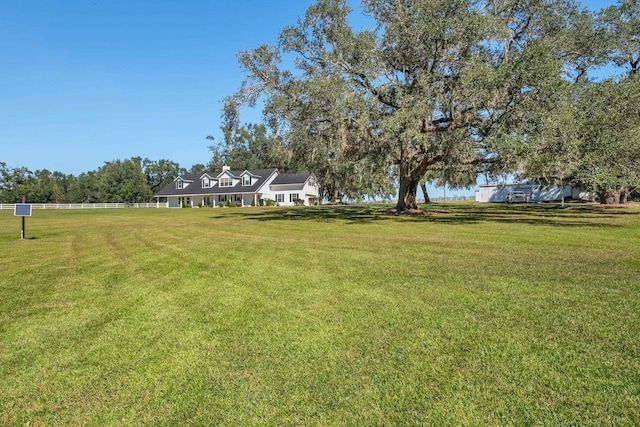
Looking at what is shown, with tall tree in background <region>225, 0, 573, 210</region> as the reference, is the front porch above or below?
below

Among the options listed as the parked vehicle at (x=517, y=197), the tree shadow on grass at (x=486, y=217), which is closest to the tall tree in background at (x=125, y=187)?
the tree shadow on grass at (x=486, y=217)

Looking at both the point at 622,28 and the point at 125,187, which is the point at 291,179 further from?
the point at 622,28

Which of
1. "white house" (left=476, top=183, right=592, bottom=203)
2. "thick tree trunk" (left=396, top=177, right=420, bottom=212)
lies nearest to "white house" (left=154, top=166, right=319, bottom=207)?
"white house" (left=476, top=183, right=592, bottom=203)

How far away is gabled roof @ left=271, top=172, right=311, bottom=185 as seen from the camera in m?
53.2

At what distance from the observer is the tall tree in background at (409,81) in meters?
15.2

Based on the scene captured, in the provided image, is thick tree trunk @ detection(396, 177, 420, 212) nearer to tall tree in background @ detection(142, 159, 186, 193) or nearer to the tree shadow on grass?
the tree shadow on grass

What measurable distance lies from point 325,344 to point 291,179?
168ft

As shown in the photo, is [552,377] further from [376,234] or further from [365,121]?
[365,121]

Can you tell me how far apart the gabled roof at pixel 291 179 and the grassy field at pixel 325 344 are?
46.0 metres

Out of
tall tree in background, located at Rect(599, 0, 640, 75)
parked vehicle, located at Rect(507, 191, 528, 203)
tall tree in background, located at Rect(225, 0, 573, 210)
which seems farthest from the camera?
parked vehicle, located at Rect(507, 191, 528, 203)

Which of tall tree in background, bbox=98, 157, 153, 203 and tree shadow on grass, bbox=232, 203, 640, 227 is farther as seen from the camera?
tall tree in background, bbox=98, 157, 153, 203

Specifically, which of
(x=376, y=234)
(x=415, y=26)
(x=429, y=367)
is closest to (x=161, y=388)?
(x=429, y=367)

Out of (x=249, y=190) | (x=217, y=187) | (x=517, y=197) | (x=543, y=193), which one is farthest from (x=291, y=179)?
(x=543, y=193)

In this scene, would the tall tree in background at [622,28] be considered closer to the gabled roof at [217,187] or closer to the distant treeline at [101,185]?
the gabled roof at [217,187]
